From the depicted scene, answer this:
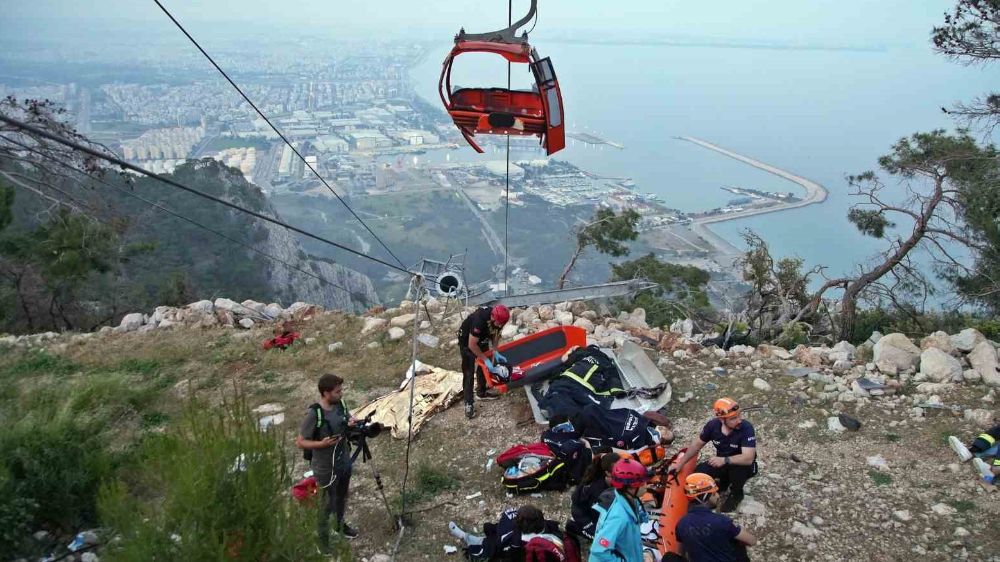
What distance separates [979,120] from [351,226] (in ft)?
115

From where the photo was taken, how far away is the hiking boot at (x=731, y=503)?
5828mm

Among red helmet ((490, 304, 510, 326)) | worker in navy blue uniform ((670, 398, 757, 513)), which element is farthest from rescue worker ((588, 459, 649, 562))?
red helmet ((490, 304, 510, 326))

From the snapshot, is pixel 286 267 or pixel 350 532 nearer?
pixel 350 532

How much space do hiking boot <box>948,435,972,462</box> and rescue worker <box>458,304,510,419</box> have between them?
4.82 meters

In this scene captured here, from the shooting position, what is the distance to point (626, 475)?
421 cm

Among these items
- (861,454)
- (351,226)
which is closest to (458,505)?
(861,454)

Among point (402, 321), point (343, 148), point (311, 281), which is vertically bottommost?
point (311, 281)

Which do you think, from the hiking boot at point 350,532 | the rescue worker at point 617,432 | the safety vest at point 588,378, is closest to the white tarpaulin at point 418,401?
the safety vest at point 588,378

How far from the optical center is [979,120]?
11.0 metres

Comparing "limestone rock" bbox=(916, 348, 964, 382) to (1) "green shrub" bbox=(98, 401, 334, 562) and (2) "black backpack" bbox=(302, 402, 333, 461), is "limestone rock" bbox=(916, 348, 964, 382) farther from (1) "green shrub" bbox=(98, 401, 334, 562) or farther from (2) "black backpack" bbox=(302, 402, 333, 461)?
(1) "green shrub" bbox=(98, 401, 334, 562)

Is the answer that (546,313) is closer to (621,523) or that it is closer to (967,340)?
(967,340)

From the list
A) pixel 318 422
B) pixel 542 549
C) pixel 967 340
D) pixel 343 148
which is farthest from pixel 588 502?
pixel 343 148

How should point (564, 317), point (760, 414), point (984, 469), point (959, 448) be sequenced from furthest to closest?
point (564, 317) → point (760, 414) → point (959, 448) → point (984, 469)

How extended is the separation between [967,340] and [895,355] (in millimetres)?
1280
